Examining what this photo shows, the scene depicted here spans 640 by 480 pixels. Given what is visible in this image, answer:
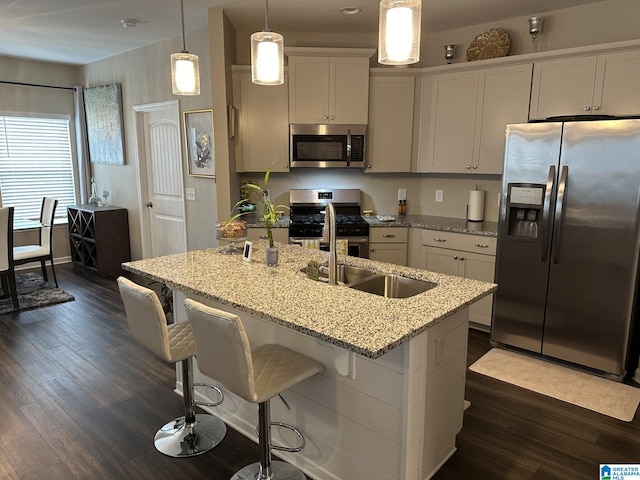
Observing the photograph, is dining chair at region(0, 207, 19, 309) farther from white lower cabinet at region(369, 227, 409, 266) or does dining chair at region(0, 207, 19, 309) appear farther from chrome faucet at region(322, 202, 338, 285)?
chrome faucet at region(322, 202, 338, 285)

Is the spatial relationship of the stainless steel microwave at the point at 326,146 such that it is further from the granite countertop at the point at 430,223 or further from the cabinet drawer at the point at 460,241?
the cabinet drawer at the point at 460,241

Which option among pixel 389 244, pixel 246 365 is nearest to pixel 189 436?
pixel 246 365

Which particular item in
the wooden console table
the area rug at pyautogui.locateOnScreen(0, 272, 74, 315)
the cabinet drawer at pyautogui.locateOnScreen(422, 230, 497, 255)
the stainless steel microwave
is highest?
the stainless steel microwave

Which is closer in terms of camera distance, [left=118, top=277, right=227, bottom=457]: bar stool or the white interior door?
[left=118, top=277, right=227, bottom=457]: bar stool

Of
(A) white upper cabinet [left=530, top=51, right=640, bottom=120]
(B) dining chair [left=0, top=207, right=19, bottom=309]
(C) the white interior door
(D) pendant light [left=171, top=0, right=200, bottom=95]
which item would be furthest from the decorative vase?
(B) dining chair [left=0, top=207, right=19, bottom=309]

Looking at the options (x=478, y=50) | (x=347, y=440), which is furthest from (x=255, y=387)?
(x=478, y=50)

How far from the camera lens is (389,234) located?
4.35 metres

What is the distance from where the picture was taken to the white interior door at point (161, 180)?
5.29 m

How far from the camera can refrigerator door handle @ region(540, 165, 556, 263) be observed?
3.18 m

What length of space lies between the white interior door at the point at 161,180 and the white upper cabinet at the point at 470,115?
2.74 m

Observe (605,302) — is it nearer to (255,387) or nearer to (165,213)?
(255,387)

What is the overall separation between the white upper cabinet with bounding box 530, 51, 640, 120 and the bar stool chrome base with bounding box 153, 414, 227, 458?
11.4ft

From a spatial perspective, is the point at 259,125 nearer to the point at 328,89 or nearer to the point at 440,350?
the point at 328,89

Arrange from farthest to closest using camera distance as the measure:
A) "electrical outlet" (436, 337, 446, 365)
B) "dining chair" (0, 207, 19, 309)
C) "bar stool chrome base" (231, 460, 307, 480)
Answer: "dining chair" (0, 207, 19, 309)
"bar stool chrome base" (231, 460, 307, 480)
"electrical outlet" (436, 337, 446, 365)
